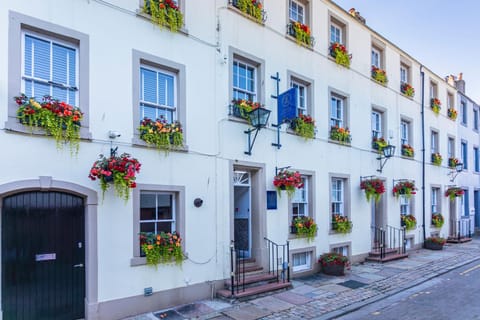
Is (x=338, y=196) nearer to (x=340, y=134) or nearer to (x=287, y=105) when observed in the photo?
(x=340, y=134)

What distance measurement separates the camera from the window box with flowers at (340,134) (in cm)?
1266

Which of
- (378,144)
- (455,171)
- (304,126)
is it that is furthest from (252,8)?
(455,171)

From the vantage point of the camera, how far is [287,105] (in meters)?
10.1

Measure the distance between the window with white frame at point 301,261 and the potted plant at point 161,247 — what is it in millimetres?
→ 4189

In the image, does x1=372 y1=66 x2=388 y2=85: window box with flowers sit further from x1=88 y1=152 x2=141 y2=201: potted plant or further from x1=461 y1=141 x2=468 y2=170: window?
x1=88 y1=152 x2=141 y2=201: potted plant

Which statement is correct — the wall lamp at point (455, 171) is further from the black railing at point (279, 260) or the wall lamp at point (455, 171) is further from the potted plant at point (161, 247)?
the potted plant at point (161, 247)

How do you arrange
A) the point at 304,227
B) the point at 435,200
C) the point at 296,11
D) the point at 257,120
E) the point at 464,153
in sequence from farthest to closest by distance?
the point at 464,153
the point at 435,200
the point at 296,11
the point at 304,227
the point at 257,120

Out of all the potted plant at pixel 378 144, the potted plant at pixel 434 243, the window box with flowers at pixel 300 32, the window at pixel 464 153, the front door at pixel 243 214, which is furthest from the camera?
the window at pixel 464 153

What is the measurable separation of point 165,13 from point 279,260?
23.0 ft

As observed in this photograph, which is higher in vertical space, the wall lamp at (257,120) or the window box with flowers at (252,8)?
the window box with flowers at (252,8)

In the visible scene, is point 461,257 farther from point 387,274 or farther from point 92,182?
point 92,182

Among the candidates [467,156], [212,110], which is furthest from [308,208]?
[467,156]

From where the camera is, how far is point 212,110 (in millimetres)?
9133

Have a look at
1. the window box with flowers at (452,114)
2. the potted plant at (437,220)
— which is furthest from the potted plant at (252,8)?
the window box with flowers at (452,114)
